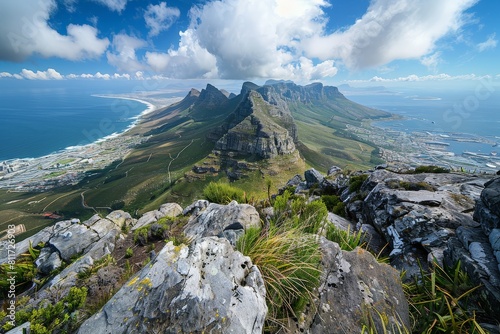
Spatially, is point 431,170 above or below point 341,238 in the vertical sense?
below

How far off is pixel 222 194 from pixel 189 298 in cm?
1268

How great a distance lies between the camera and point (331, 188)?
22.7m

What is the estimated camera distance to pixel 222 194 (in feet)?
53.7

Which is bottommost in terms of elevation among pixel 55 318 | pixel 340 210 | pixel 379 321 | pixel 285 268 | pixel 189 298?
pixel 340 210

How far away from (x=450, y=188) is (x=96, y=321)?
16819 millimetres

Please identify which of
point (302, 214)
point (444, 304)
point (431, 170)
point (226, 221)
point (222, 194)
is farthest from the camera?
point (431, 170)

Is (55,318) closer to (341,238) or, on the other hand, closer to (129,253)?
(129,253)

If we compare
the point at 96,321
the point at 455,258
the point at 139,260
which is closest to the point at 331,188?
the point at 455,258

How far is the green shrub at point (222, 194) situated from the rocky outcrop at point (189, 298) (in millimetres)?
10490

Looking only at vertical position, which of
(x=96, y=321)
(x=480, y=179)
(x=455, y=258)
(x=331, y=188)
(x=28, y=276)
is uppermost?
(x=96, y=321)

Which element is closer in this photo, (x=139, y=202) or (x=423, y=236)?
(x=423, y=236)

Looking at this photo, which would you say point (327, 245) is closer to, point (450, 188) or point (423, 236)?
point (423, 236)

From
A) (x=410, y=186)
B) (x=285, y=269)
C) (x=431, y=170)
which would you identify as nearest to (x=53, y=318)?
(x=285, y=269)

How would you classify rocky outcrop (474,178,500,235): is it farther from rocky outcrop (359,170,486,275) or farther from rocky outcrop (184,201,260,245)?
rocky outcrop (184,201,260,245)
